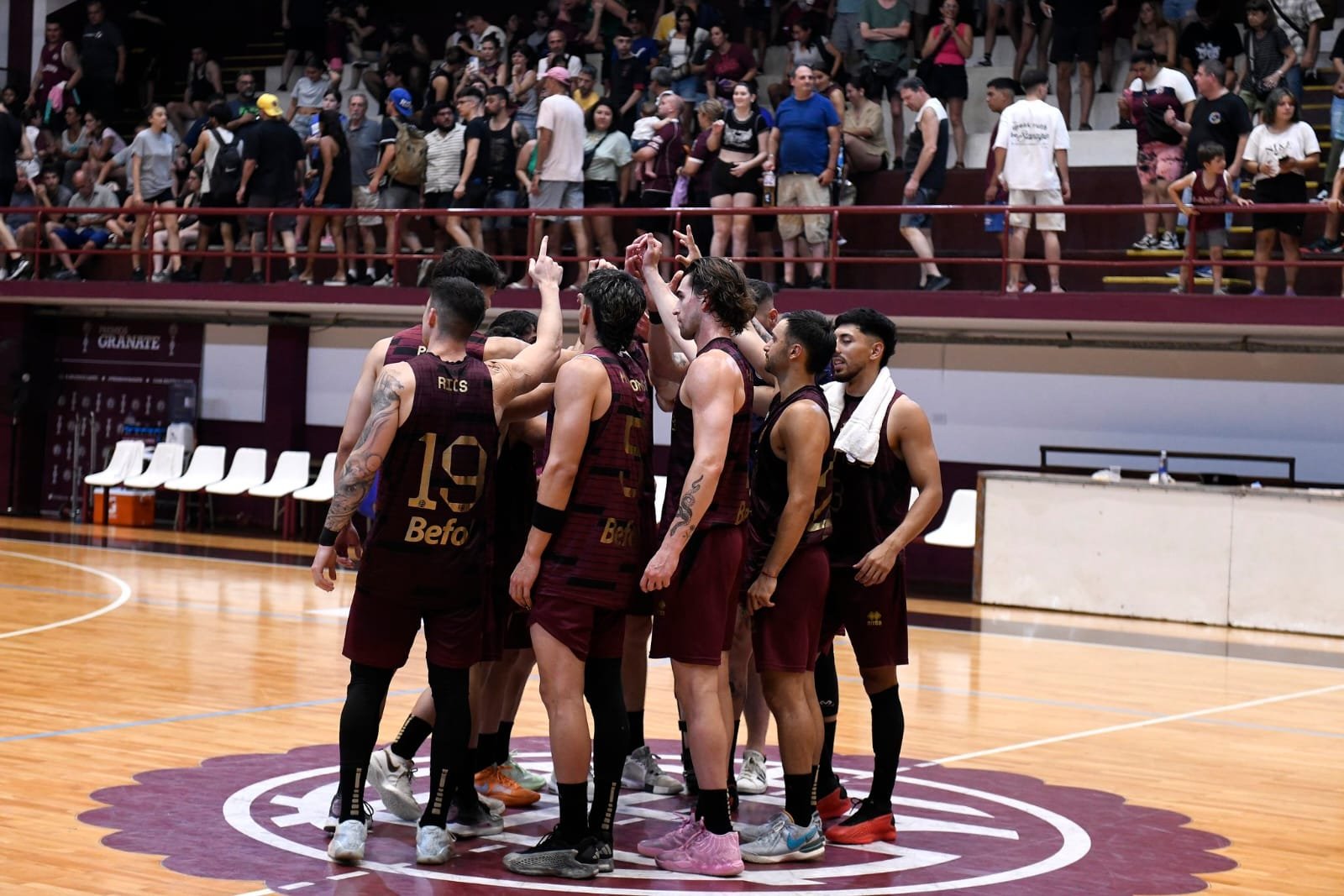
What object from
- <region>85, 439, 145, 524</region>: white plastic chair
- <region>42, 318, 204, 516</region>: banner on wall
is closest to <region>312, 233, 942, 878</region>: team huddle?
<region>85, 439, 145, 524</region>: white plastic chair

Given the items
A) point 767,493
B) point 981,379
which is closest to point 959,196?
point 981,379

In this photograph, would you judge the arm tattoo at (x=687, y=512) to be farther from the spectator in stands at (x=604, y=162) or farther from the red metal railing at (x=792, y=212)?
the spectator in stands at (x=604, y=162)

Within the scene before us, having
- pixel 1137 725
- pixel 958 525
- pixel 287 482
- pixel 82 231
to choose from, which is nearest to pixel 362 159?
pixel 287 482

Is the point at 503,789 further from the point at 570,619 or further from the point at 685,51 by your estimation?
the point at 685,51

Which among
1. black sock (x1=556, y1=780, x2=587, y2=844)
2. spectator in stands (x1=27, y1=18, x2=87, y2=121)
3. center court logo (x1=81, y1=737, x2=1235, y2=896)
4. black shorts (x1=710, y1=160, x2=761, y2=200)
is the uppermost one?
spectator in stands (x1=27, y1=18, x2=87, y2=121)

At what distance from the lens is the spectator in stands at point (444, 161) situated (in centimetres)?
1888

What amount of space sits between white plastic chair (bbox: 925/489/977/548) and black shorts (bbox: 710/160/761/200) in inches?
145

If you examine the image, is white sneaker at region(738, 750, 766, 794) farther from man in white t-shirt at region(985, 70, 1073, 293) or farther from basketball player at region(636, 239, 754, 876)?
man in white t-shirt at region(985, 70, 1073, 293)

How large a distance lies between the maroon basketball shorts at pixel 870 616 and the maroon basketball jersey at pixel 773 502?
1.13 ft

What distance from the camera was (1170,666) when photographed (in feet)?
41.0

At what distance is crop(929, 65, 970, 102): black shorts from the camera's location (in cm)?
1831

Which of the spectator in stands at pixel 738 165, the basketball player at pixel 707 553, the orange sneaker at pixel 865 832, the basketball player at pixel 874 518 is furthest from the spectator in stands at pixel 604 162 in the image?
the orange sneaker at pixel 865 832

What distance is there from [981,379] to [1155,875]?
38.1 ft

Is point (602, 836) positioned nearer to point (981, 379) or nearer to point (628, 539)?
point (628, 539)
